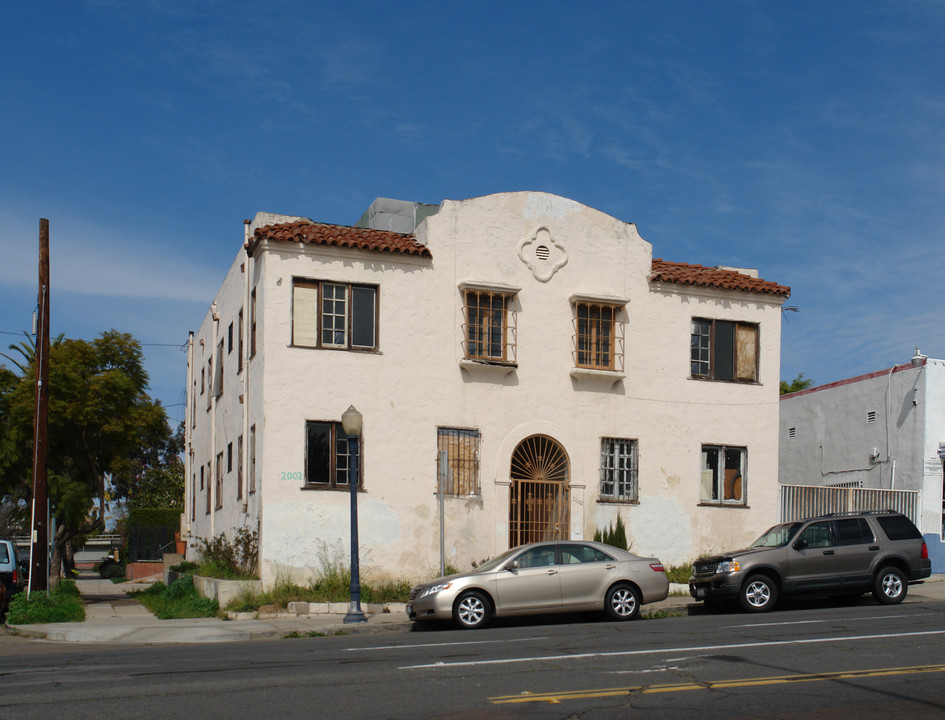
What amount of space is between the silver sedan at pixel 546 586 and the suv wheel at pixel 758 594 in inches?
64.1

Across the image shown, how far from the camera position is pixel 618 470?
923 inches

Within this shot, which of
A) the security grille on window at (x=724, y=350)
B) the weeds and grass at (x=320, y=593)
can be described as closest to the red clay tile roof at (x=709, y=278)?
the security grille on window at (x=724, y=350)

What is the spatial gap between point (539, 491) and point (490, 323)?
12.6 ft

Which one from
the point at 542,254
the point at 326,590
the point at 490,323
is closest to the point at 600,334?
the point at 542,254

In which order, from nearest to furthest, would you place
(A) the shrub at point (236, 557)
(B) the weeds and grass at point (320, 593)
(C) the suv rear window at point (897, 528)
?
1. (C) the suv rear window at point (897, 528)
2. (B) the weeds and grass at point (320, 593)
3. (A) the shrub at point (236, 557)

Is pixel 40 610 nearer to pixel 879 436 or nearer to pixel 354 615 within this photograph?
pixel 354 615

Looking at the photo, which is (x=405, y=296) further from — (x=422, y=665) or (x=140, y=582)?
(x=140, y=582)

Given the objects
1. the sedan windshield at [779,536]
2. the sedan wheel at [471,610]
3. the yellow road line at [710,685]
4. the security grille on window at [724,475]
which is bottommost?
the sedan wheel at [471,610]

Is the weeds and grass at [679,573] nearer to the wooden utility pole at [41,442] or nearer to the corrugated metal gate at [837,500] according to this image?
the corrugated metal gate at [837,500]

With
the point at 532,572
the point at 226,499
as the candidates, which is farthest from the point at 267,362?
the point at 532,572

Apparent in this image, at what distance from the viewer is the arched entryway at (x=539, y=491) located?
74.3 feet

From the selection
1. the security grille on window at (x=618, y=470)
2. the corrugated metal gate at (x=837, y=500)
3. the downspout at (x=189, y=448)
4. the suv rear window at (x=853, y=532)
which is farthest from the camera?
the downspout at (x=189, y=448)

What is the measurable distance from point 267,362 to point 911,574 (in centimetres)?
1278

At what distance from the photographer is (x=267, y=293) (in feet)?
69.3
